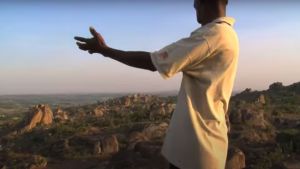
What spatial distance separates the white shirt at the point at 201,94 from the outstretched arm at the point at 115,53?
0.06 metres

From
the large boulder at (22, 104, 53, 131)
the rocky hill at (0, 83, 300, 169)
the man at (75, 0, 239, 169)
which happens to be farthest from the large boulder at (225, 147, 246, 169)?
the large boulder at (22, 104, 53, 131)

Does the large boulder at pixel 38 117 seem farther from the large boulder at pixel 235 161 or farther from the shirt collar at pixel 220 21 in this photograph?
the shirt collar at pixel 220 21

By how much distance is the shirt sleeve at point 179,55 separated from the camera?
234cm

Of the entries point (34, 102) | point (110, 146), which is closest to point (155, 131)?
point (110, 146)

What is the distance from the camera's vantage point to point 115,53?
2.47 metres

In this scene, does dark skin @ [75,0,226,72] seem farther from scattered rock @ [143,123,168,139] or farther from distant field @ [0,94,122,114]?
distant field @ [0,94,122,114]

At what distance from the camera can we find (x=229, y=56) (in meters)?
2.53

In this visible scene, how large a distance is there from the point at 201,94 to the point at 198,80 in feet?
0.24

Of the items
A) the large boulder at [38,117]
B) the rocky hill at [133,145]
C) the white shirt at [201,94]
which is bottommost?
the rocky hill at [133,145]

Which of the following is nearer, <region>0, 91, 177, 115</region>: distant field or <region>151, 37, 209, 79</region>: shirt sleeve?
<region>151, 37, 209, 79</region>: shirt sleeve

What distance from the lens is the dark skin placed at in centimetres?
243

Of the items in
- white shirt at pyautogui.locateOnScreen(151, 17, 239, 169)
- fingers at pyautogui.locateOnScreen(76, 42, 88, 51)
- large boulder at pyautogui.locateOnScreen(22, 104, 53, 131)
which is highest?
fingers at pyautogui.locateOnScreen(76, 42, 88, 51)

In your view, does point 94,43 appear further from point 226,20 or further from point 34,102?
point 34,102

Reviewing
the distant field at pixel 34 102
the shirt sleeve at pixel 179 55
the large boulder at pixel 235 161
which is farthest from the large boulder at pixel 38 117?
the distant field at pixel 34 102
